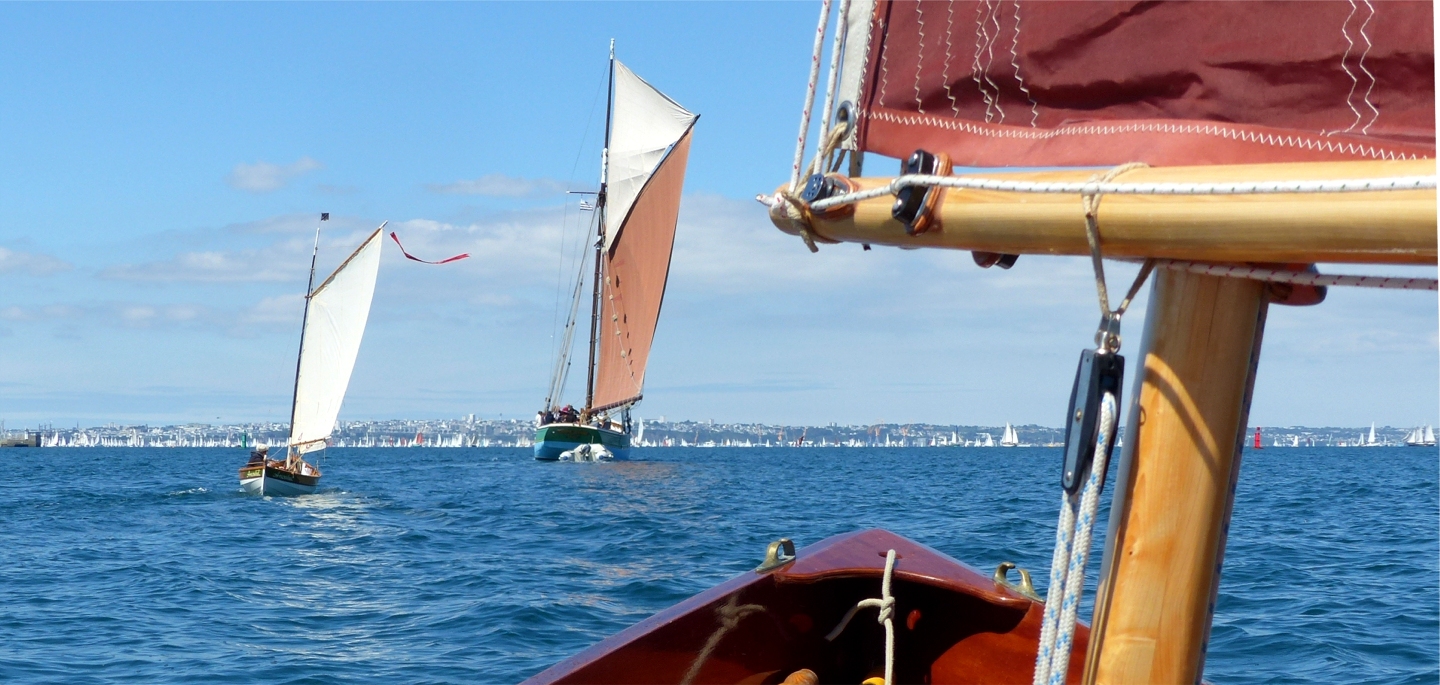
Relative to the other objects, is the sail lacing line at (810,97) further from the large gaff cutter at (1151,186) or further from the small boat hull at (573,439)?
the small boat hull at (573,439)

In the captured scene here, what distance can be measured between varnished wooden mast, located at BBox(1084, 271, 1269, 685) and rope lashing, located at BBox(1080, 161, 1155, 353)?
136mm

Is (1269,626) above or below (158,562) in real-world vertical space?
above

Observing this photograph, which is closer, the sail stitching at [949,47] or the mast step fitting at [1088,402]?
the mast step fitting at [1088,402]

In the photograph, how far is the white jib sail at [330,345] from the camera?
1348 inches

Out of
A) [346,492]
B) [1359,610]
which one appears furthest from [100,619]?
[346,492]

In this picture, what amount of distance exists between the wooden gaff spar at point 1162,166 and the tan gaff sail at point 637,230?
42.6 metres

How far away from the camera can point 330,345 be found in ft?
114

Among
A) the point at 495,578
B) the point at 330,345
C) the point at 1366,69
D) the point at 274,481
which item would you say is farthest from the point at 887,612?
the point at 330,345

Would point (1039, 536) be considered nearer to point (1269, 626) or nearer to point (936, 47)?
point (1269, 626)

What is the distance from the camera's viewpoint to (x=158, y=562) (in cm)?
1593

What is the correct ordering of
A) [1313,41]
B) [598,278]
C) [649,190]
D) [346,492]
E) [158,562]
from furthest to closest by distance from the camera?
[598,278] < [649,190] < [346,492] < [158,562] < [1313,41]

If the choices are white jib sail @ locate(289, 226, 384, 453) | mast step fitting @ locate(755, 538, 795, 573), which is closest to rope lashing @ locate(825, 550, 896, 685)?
mast step fitting @ locate(755, 538, 795, 573)

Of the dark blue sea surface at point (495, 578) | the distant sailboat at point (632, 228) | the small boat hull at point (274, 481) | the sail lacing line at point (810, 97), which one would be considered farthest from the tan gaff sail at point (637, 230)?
the sail lacing line at point (810, 97)

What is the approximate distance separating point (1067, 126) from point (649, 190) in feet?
146
